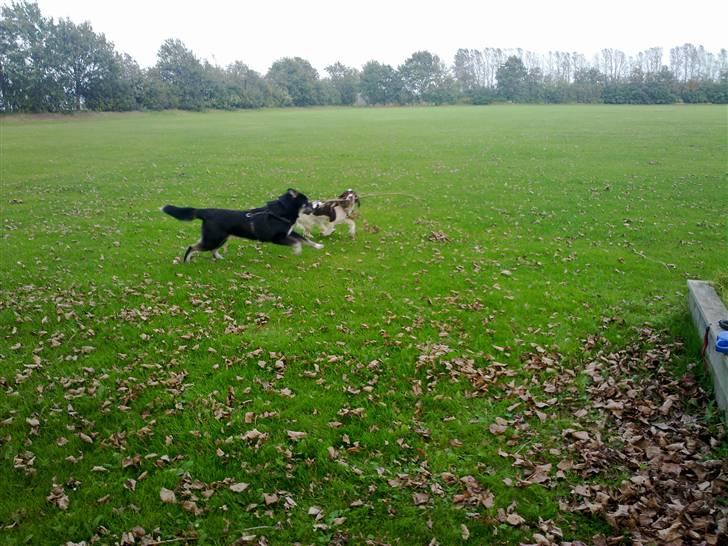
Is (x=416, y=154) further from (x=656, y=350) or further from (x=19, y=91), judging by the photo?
(x=19, y=91)

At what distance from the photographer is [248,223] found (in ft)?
34.7

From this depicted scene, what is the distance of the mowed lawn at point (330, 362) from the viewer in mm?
4539

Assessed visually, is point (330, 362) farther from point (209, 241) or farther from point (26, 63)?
point (26, 63)

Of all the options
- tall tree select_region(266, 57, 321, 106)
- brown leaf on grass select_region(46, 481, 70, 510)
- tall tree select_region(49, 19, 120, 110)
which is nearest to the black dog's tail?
brown leaf on grass select_region(46, 481, 70, 510)

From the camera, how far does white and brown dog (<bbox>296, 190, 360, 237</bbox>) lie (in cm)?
1217

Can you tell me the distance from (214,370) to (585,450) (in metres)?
4.55

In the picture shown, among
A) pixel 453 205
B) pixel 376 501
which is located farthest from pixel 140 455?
pixel 453 205

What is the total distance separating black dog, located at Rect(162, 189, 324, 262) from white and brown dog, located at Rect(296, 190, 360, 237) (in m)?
0.93

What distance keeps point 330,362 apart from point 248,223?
473 cm

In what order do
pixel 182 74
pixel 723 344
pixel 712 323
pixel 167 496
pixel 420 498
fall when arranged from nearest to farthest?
pixel 420 498
pixel 167 496
pixel 723 344
pixel 712 323
pixel 182 74

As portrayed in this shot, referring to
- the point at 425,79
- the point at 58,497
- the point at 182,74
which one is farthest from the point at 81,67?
the point at 58,497

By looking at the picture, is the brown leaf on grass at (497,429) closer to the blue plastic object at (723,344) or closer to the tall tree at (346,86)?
the blue plastic object at (723,344)

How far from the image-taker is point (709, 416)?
5234mm

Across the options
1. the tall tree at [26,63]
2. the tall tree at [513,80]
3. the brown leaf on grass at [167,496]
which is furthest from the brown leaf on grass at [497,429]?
the tall tree at [513,80]
